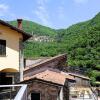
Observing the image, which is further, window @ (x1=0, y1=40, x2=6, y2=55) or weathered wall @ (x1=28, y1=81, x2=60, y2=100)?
weathered wall @ (x1=28, y1=81, x2=60, y2=100)

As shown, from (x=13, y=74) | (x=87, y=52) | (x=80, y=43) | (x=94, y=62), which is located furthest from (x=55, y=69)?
(x=80, y=43)

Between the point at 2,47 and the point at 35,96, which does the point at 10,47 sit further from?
the point at 35,96

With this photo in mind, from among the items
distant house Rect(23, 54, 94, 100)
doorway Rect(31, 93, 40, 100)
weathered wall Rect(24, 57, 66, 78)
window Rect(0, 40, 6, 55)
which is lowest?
doorway Rect(31, 93, 40, 100)

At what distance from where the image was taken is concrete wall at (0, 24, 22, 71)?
105ft

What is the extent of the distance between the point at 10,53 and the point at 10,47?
22.6 inches

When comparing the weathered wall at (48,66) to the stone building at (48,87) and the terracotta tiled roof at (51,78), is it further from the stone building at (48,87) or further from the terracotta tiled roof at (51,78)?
the stone building at (48,87)

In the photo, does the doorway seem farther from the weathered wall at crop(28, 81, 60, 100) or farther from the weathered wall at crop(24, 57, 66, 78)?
the weathered wall at crop(24, 57, 66, 78)

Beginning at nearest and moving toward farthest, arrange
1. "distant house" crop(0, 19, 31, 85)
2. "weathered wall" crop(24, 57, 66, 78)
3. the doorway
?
the doorway
"distant house" crop(0, 19, 31, 85)
"weathered wall" crop(24, 57, 66, 78)

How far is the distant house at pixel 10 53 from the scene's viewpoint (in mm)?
32156

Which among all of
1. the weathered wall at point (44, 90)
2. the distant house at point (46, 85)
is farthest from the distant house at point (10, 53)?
the weathered wall at point (44, 90)

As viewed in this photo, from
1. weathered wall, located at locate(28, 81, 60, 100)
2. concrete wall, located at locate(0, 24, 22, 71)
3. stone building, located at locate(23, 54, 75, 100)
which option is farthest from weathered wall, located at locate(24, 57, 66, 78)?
weathered wall, located at locate(28, 81, 60, 100)

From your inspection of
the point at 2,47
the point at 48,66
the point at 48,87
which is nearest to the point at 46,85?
the point at 48,87

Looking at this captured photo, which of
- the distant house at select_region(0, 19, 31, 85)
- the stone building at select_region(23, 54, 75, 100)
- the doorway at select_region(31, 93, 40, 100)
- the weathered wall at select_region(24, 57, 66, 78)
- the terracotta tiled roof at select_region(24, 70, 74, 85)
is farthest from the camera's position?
the weathered wall at select_region(24, 57, 66, 78)

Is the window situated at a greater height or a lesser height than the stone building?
greater
